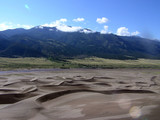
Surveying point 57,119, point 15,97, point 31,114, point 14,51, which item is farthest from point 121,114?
point 14,51

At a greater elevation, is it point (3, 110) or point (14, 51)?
point (14, 51)

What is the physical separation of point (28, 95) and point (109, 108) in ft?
33.7

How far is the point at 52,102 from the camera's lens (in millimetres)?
18422

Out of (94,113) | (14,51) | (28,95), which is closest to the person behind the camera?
(94,113)

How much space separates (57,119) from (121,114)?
4.35m

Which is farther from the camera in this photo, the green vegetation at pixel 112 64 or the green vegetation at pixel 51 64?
the green vegetation at pixel 112 64

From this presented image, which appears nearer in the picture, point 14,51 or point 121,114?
point 121,114

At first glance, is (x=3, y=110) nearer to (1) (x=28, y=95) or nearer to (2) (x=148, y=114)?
(1) (x=28, y=95)

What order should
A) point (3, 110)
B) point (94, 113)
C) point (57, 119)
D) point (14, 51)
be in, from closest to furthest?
1. point (57, 119)
2. point (94, 113)
3. point (3, 110)
4. point (14, 51)

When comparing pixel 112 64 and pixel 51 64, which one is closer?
pixel 51 64

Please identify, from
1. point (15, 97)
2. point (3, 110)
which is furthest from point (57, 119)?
point (15, 97)

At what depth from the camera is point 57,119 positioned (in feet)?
41.3

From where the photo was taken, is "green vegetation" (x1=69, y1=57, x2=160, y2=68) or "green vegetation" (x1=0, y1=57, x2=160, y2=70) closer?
"green vegetation" (x1=0, y1=57, x2=160, y2=70)

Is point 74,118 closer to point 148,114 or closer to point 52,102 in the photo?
point 148,114
